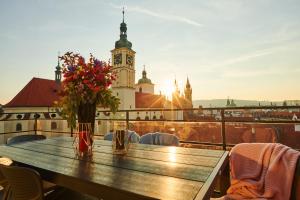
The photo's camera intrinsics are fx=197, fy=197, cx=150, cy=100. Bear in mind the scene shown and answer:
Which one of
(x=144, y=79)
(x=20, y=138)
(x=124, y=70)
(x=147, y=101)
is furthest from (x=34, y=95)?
(x=144, y=79)

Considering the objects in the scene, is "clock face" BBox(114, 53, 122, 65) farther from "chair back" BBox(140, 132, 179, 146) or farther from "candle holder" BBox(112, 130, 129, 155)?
"candle holder" BBox(112, 130, 129, 155)

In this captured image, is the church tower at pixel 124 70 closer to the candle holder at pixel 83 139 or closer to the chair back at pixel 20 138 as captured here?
the chair back at pixel 20 138

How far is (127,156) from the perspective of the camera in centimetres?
171

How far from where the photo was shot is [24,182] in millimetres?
1206

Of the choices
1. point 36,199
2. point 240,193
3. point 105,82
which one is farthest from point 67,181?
point 240,193

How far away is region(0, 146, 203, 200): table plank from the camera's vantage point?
914mm

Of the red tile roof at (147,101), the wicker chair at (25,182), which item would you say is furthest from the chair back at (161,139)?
the red tile roof at (147,101)

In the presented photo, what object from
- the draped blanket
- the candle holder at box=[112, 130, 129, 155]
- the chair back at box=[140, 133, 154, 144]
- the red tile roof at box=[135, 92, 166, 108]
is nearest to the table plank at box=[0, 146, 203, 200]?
the candle holder at box=[112, 130, 129, 155]

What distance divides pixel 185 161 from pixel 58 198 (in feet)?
3.78

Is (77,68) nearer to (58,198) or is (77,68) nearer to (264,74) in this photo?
(58,198)

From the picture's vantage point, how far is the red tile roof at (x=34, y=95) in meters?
26.9

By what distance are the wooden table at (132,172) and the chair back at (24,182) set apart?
0.12m

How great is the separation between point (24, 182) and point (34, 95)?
101ft

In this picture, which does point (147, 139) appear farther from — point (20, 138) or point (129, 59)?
→ point (129, 59)
